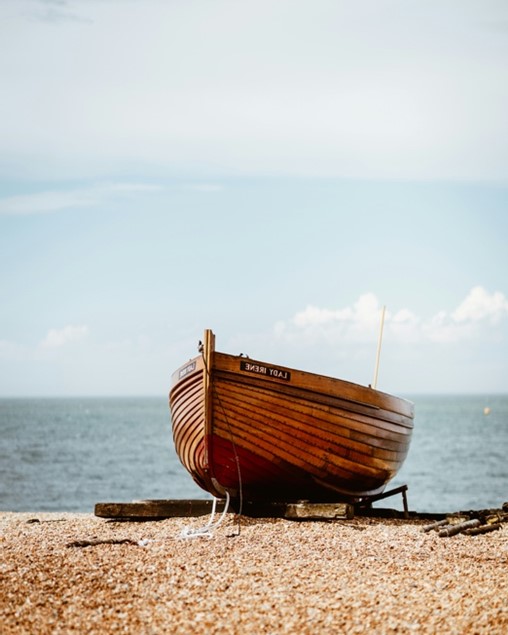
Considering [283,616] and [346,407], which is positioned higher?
[346,407]

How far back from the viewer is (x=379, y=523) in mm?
11242

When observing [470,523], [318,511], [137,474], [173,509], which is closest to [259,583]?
[318,511]

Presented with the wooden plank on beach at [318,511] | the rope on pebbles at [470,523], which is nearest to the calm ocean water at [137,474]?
the rope on pebbles at [470,523]

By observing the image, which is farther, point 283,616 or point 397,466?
point 397,466

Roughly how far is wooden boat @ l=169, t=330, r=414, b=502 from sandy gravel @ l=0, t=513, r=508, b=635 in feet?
4.09

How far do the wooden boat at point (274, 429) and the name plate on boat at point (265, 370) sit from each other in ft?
0.04

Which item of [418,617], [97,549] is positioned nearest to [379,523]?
[97,549]

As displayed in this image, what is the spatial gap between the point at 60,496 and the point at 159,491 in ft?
14.5

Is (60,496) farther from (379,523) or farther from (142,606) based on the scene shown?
(142,606)

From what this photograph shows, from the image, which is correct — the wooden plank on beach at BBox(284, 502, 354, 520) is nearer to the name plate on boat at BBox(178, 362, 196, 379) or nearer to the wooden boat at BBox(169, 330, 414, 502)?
the wooden boat at BBox(169, 330, 414, 502)

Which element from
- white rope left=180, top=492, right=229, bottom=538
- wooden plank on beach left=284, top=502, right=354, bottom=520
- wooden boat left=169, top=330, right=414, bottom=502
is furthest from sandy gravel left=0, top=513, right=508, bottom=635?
wooden boat left=169, top=330, right=414, bottom=502

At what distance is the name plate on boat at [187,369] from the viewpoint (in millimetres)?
11234

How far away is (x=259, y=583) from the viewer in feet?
23.8

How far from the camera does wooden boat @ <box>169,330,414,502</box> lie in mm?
10836
